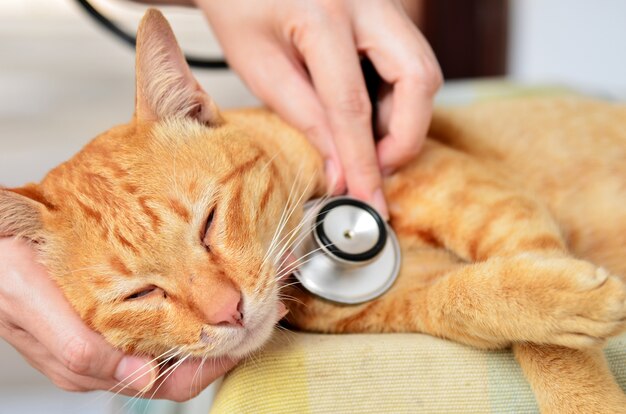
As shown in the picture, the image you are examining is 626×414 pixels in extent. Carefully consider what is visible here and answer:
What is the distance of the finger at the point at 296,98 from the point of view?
1325 mm

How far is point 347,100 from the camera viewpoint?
4.08 ft

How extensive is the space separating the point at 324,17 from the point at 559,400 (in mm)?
845

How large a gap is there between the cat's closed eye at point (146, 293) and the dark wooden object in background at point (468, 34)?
108 inches

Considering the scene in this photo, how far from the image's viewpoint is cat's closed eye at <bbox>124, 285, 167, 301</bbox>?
1.03 m

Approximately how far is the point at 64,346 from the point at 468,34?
308 cm

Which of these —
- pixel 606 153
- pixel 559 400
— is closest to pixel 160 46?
pixel 559 400

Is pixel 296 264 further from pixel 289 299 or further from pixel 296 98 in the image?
pixel 296 98

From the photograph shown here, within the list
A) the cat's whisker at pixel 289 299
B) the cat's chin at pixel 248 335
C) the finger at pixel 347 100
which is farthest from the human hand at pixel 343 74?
the cat's chin at pixel 248 335

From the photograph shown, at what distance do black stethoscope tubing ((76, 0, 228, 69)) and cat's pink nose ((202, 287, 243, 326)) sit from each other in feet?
3.48

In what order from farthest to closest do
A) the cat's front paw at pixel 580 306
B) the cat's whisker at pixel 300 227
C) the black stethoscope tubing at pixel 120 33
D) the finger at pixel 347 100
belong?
the black stethoscope tubing at pixel 120 33, the finger at pixel 347 100, the cat's whisker at pixel 300 227, the cat's front paw at pixel 580 306

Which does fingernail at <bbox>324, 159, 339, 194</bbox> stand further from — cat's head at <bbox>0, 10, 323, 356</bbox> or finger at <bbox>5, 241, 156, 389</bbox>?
finger at <bbox>5, 241, 156, 389</bbox>

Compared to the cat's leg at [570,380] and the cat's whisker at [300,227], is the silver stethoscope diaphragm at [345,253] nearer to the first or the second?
the cat's whisker at [300,227]

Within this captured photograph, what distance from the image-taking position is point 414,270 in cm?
124

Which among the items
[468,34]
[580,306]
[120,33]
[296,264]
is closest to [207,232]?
[296,264]
